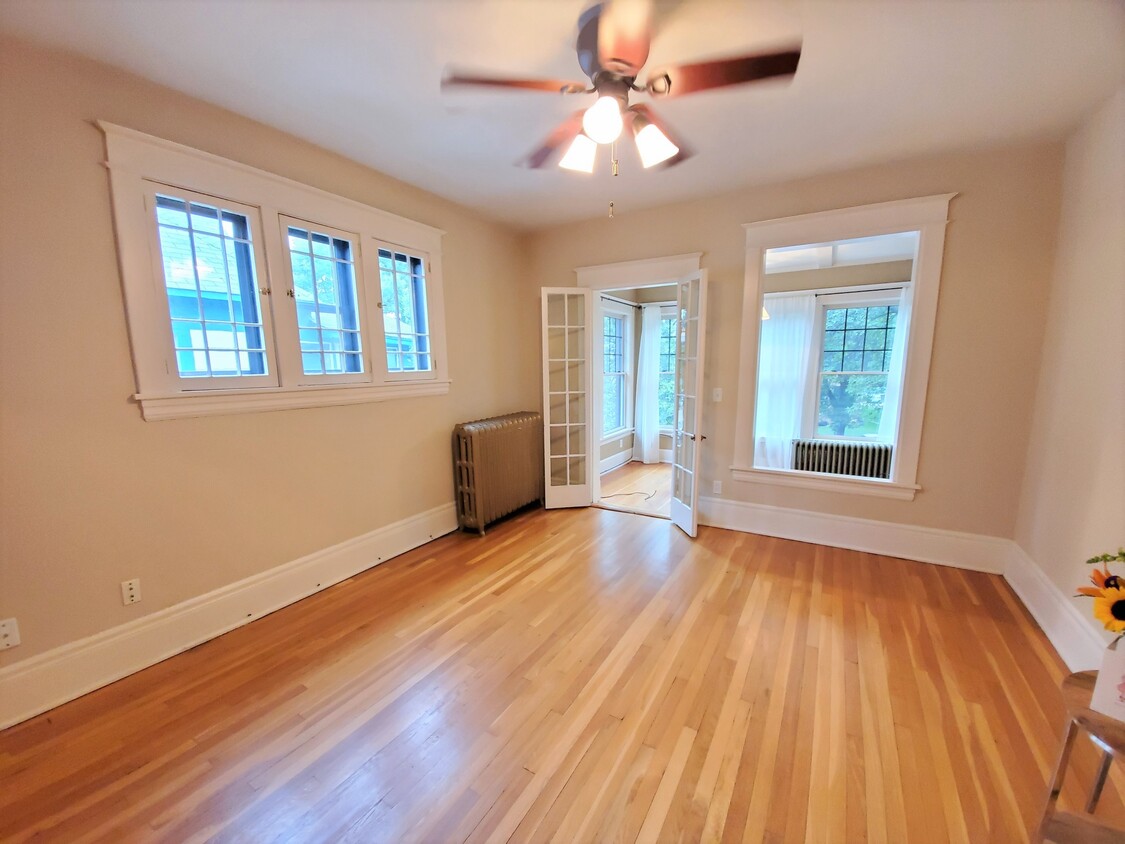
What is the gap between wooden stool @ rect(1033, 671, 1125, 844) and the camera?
101 centimetres

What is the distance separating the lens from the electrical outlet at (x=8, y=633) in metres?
1.59

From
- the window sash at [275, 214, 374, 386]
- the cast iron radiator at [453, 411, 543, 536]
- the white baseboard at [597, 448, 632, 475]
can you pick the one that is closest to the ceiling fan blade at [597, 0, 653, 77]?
the window sash at [275, 214, 374, 386]

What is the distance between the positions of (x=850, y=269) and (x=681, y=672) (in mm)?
4867

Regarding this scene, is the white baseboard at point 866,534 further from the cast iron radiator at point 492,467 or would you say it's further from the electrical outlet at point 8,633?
the electrical outlet at point 8,633

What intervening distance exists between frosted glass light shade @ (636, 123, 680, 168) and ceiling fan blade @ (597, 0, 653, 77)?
0.20 metres

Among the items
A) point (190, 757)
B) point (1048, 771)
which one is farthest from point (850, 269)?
point (190, 757)

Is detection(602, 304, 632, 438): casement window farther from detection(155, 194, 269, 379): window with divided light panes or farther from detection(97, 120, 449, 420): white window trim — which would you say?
detection(155, 194, 269, 379): window with divided light panes

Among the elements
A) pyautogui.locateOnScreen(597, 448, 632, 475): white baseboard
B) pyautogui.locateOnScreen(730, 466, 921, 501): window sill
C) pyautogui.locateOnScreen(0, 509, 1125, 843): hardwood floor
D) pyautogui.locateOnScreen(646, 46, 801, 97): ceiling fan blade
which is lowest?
pyautogui.locateOnScreen(0, 509, 1125, 843): hardwood floor

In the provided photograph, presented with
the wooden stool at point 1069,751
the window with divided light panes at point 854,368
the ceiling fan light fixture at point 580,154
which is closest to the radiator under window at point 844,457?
the window with divided light panes at point 854,368

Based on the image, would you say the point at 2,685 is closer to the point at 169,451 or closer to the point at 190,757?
the point at 190,757

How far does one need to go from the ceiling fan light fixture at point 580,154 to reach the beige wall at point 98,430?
1.61 m

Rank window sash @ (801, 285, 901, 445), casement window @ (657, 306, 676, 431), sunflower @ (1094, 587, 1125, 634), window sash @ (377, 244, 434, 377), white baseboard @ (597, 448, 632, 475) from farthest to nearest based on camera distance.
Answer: casement window @ (657, 306, 676, 431) < white baseboard @ (597, 448, 632, 475) < window sash @ (801, 285, 901, 445) < window sash @ (377, 244, 434, 377) < sunflower @ (1094, 587, 1125, 634)

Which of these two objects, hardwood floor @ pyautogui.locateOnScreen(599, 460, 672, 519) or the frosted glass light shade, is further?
hardwood floor @ pyautogui.locateOnScreen(599, 460, 672, 519)

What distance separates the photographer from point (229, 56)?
1.70 metres
